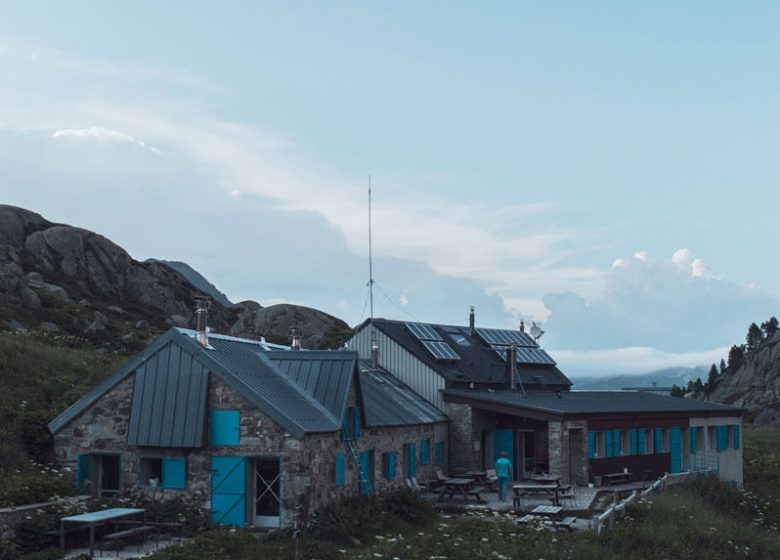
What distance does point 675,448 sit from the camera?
3859cm

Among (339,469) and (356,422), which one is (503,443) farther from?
(339,469)

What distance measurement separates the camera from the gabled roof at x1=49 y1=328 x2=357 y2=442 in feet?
76.0

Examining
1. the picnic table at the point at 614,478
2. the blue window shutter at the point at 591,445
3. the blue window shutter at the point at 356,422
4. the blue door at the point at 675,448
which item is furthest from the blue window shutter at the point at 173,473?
the blue door at the point at 675,448

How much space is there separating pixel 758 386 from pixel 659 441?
49.3 m

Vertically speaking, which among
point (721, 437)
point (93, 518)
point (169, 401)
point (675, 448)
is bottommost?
point (93, 518)

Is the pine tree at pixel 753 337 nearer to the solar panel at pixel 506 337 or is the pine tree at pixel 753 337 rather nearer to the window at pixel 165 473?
the solar panel at pixel 506 337

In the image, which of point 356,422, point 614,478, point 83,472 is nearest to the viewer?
point 83,472

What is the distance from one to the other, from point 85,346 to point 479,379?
1733cm

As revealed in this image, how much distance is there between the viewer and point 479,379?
38.6 m

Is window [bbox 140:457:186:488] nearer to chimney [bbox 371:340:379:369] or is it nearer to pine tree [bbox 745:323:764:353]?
chimney [bbox 371:340:379:369]

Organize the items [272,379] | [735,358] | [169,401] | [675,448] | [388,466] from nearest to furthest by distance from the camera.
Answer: [169,401], [272,379], [388,466], [675,448], [735,358]

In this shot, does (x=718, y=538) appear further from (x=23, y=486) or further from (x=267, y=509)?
(x=23, y=486)

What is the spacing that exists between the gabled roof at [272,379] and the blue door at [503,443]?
11.5m

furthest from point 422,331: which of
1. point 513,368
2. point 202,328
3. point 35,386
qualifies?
point 35,386
